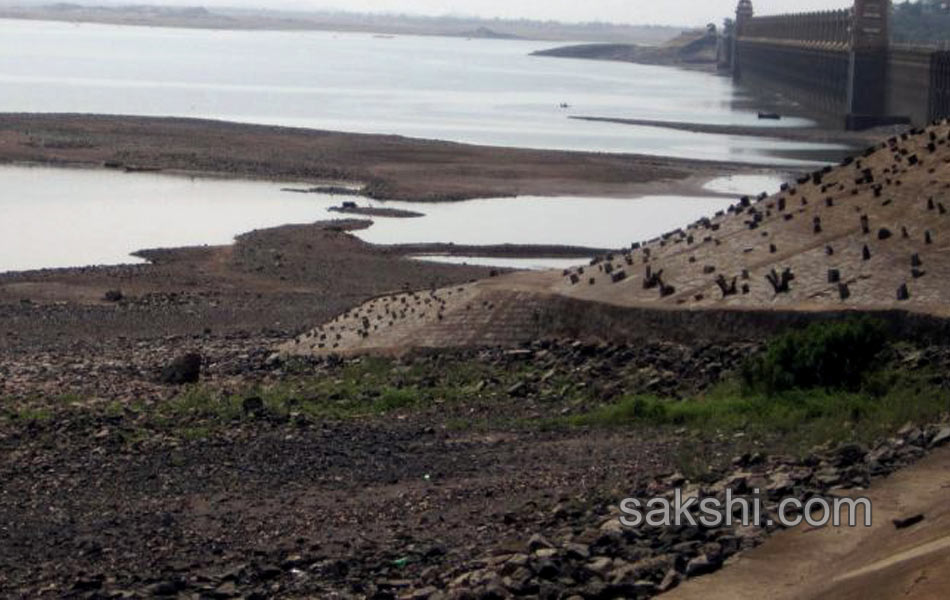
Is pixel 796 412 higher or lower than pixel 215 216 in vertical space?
higher

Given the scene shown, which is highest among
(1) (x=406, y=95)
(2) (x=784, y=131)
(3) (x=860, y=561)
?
(1) (x=406, y=95)

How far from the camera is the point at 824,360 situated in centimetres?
1677

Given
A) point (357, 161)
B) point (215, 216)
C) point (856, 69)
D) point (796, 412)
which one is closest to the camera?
point (796, 412)

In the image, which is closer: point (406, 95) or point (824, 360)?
point (824, 360)

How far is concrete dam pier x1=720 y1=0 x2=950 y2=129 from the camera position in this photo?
68875mm

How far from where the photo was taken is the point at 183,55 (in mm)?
160750

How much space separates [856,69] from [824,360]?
65876mm

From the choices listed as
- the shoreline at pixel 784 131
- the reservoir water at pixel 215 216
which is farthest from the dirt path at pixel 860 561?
the shoreline at pixel 784 131

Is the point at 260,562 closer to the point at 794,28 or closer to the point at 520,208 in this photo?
the point at 520,208

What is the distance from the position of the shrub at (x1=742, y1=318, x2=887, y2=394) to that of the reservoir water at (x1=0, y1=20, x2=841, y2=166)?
4653 cm

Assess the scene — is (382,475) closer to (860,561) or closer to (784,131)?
(860,561)

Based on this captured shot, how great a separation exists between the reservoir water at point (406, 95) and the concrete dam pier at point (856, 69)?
353cm

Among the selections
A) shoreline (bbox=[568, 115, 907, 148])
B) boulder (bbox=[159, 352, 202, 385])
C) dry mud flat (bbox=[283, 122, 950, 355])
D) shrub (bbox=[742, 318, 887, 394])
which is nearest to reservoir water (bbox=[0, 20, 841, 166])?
shoreline (bbox=[568, 115, 907, 148])

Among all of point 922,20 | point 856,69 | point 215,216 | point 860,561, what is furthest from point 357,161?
point 922,20
